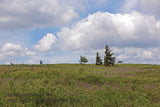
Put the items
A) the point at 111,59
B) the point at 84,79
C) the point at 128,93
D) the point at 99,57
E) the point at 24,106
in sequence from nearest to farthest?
the point at 24,106, the point at 128,93, the point at 84,79, the point at 111,59, the point at 99,57

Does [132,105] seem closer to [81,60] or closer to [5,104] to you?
[5,104]

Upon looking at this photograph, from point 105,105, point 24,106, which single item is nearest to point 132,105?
point 105,105

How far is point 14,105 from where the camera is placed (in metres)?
6.88

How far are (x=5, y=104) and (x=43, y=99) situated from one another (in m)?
1.95

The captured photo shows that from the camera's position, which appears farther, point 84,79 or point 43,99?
point 84,79

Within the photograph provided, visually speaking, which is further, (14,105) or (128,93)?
(128,93)

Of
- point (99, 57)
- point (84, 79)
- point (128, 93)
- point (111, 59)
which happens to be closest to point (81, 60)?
point (99, 57)

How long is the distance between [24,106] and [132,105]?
18.9ft

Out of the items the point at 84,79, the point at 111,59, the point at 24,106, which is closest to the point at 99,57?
the point at 111,59

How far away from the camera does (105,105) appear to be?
7367mm

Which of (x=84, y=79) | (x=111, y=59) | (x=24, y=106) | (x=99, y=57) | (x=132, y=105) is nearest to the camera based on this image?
(x=24, y=106)

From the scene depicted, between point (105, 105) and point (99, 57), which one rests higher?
point (99, 57)

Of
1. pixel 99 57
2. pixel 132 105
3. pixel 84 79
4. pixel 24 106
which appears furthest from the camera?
pixel 99 57

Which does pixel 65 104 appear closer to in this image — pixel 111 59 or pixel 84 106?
pixel 84 106
